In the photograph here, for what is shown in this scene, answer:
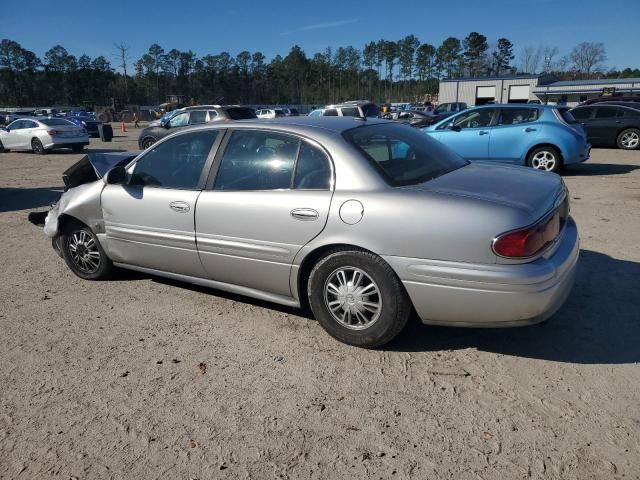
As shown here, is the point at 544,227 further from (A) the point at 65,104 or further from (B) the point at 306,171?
(A) the point at 65,104

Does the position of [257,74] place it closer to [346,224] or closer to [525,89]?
[525,89]

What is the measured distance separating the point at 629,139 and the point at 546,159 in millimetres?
7593

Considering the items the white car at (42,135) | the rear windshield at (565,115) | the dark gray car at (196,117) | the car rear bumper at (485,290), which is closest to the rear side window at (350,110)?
the dark gray car at (196,117)

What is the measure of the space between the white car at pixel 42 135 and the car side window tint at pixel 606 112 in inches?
718

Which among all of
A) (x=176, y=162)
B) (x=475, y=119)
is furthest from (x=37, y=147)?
(x=176, y=162)

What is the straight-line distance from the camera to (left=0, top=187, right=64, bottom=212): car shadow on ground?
29.0ft

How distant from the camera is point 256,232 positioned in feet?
11.6

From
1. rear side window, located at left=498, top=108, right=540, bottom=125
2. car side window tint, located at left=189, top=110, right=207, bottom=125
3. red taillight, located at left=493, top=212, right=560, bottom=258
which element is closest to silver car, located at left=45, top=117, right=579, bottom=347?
red taillight, located at left=493, top=212, right=560, bottom=258

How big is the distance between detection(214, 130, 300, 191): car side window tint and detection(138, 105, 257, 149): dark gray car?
12.7 metres

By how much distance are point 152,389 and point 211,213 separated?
135 centimetres

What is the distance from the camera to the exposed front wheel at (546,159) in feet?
32.8

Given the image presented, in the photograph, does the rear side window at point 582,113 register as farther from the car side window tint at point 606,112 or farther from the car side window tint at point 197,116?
the car side window tint at point 197,116

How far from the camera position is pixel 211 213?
3.73 m

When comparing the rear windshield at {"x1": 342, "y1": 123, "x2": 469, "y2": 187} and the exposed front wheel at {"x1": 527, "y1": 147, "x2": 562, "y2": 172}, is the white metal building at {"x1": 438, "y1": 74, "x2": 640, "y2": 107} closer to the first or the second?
the exposed front wheel at {"x1": 527, "y1": 147, "x2": 562, "y2": 172}
